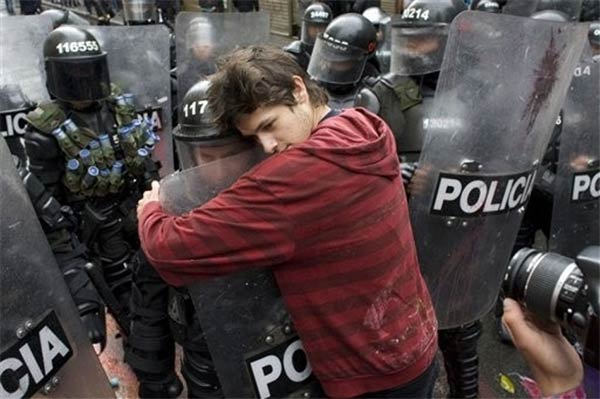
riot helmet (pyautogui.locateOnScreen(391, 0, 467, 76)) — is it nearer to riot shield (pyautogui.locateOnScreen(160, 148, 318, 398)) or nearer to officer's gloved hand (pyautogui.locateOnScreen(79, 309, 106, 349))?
riot shield (pyautogui.locateOnScreen(160, 148, 318, 398))

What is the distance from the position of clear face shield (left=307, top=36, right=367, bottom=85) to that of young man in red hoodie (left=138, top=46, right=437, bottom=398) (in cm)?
203

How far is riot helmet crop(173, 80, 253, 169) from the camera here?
1564 mm

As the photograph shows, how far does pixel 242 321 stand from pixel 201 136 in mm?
537

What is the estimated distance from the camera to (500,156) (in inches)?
84.1

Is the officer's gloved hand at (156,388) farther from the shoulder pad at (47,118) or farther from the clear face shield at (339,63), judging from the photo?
the clear face shield at (339,63)

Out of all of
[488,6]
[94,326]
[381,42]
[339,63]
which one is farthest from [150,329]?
[488,6]

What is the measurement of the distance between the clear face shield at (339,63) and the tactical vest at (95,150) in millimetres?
1214

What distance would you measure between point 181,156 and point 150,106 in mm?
2442

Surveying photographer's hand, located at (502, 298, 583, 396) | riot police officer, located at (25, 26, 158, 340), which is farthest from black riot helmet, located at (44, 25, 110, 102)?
photographer's hand, located at (502, 298, 583, 396)

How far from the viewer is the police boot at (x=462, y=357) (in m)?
2.53

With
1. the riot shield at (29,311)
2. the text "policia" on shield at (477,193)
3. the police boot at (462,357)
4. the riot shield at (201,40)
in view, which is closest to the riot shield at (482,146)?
the text "policia" on shield at (477,193)

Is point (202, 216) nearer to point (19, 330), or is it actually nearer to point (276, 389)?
point (19, 330)

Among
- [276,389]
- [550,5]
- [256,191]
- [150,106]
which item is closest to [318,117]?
[256,191]

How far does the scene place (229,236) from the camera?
1.31 meters
